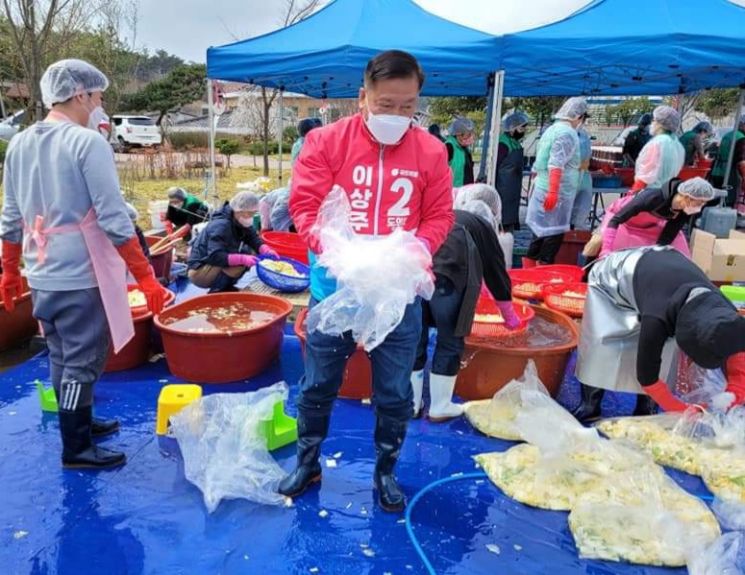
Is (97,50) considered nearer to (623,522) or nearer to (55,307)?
(55,307)

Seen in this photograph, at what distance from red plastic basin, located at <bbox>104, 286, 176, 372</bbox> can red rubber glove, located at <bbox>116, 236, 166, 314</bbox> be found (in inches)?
41.5

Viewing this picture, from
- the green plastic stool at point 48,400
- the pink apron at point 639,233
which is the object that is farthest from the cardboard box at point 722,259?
the green plastic stool at point 48,400

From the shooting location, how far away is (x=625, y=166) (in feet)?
31.5

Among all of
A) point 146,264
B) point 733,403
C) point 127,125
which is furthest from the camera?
point 127,125

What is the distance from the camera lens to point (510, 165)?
20.5 ft

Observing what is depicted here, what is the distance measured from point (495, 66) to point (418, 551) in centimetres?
404

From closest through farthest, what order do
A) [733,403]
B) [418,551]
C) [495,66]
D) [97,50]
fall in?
1. [418,551]
2. [733,403]
3. [495,66]
4. [97,50]

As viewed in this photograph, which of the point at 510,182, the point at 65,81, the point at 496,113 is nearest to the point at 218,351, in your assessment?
the point at 65,81

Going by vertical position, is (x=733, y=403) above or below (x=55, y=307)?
below

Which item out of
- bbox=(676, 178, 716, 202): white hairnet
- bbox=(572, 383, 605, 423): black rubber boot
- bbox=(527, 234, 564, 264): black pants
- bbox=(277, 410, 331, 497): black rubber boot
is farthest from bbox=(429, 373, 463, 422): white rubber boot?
bbox=(527, 234, 564, 264): black pants

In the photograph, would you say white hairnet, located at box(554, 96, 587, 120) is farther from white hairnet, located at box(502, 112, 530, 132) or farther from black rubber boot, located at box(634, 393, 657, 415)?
black rubber boot, located at box(634, 393, 657, 415)

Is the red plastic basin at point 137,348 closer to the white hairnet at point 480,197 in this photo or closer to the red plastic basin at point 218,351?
the red plastic basin at point 218,351

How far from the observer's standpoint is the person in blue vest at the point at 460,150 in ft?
20.6

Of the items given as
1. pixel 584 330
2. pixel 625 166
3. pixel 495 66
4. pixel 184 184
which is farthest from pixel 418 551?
pixel 184 184
